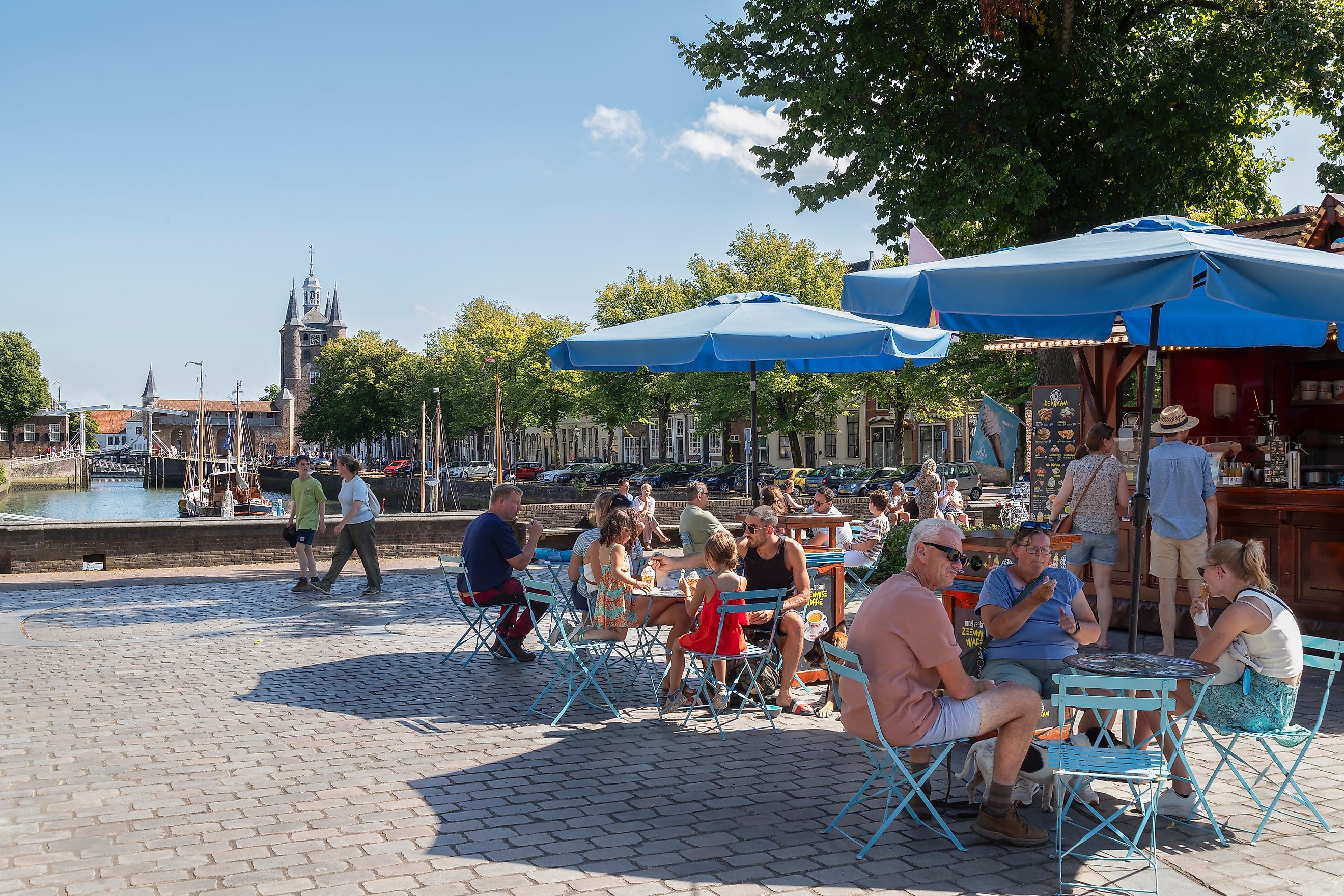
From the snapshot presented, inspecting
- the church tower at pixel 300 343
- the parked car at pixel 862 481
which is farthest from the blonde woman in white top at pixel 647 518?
the church tower at pixel 300 343

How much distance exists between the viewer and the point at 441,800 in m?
5.28

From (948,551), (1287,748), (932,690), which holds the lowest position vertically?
(1287,748)

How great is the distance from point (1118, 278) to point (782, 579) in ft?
9.23

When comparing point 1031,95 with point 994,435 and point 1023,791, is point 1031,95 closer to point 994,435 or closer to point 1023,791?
point 994,435

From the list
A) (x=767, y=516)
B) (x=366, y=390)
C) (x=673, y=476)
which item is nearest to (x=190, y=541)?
(x=767, y=516)

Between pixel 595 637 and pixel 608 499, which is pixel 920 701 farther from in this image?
pixel 608 499

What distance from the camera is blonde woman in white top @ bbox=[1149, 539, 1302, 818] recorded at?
469 centimetres

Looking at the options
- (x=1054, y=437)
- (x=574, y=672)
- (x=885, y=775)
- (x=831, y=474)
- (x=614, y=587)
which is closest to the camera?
(x=885, y=775)

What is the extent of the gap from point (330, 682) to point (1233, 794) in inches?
235

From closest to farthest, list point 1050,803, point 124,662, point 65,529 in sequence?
point 1050,803
point 124,662
point 65,529

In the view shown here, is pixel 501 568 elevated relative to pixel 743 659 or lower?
elevated

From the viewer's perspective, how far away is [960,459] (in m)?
56.8

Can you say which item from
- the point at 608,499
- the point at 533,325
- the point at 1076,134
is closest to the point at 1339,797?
the point at 608,499

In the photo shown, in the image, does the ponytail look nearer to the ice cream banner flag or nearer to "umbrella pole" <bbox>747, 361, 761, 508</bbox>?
"umbrella pole" <bbox>747, 361, 761, 508</bbox>
